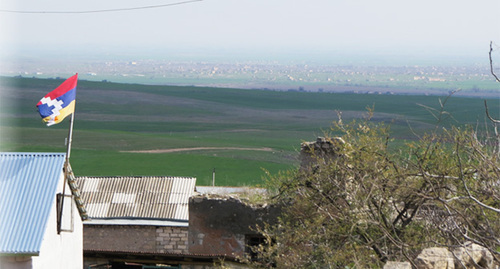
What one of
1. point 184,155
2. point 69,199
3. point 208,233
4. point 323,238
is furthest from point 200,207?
point 184,155

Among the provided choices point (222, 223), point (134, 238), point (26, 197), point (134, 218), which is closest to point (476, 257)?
point (26, 197)

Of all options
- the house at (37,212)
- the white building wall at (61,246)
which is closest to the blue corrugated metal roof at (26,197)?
the house at (37,212)

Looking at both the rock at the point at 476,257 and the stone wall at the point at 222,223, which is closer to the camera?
the rock at the point at 476,257

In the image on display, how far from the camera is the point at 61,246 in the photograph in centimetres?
1830

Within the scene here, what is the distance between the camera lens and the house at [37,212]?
1642 cm

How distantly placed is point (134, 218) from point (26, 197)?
9.61 metres

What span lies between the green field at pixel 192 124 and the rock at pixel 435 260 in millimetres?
17510

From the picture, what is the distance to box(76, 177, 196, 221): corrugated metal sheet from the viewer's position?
2695 cm

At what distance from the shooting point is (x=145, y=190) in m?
28.6

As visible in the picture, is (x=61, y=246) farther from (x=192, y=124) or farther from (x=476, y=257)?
(x=192, y=124)

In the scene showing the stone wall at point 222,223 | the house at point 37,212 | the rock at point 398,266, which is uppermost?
the rock at point 398,266

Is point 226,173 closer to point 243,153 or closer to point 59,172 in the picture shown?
point 243,153

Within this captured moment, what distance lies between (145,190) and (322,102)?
129m

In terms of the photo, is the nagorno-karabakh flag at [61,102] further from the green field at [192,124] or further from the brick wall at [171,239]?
the green field at [192,124]
